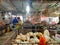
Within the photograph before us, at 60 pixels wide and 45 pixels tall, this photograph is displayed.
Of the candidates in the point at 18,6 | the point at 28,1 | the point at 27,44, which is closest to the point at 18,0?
the point at 28,1

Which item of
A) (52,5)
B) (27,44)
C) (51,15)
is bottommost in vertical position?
(27,44)

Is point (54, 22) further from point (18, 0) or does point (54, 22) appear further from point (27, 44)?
point (27, 44)

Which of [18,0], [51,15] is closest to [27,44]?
[51,15]

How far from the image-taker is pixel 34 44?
1.52 meters

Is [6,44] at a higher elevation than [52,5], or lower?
lower

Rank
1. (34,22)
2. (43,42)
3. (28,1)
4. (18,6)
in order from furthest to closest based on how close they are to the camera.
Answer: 1. (18,6)
2. (28,1)
3. (34,22)
4. (43,42)

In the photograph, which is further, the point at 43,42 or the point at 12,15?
the point at 12,15

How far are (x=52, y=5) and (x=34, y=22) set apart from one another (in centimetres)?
97

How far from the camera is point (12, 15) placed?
5.93 metres

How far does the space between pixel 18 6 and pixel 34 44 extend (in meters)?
4.36

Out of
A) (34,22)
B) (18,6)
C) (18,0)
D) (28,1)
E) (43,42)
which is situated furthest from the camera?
(18,6)

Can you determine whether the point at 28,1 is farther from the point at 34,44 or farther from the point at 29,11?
the point at 34,44

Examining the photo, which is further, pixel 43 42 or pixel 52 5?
pixel 52 5

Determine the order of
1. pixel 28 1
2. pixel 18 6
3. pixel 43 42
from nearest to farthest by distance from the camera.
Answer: pixel 43 42, pixel 28 1, pixel 18 6
